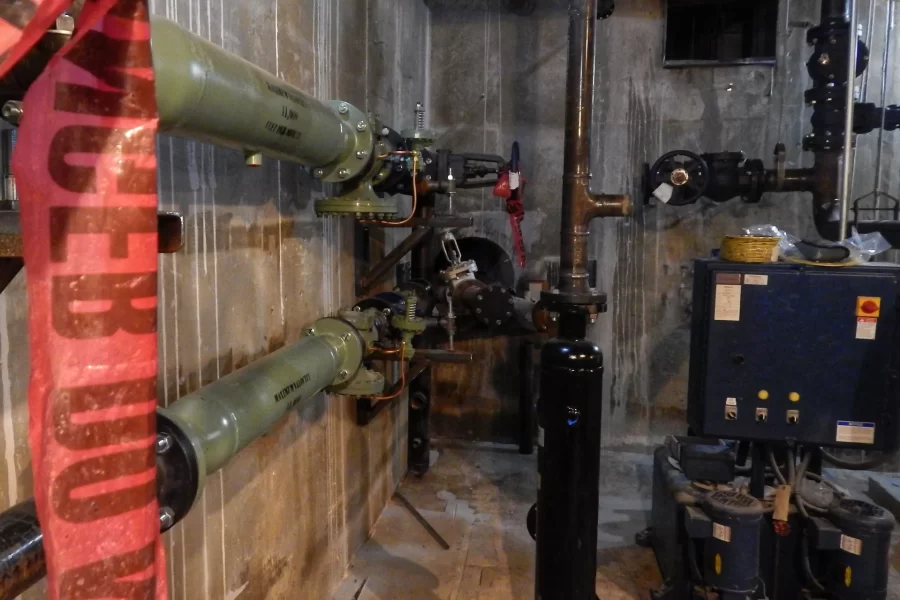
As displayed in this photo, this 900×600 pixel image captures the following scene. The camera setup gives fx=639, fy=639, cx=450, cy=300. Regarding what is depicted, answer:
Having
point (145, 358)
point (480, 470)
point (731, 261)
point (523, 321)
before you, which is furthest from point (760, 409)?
point (145, 358)

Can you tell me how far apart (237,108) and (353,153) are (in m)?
0.54

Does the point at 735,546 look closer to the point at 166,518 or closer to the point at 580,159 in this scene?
the point at 580,159

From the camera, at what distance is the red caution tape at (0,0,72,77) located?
0.35m

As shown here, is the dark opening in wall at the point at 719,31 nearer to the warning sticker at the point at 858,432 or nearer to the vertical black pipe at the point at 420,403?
the vertical black pipe at the point at 420,403

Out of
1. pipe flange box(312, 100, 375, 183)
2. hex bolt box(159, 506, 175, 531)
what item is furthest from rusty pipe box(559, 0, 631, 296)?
hex bolt box(159, 506, 175, 531)

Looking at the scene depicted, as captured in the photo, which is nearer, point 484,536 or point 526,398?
point 484,536

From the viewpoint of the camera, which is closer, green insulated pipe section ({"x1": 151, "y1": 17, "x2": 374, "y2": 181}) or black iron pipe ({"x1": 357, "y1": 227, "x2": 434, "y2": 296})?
green insulated pipe section ({"x1": 151, "y1": 17, "x2": 374, "y2": 181})

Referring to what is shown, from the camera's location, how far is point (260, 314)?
1.50 metres

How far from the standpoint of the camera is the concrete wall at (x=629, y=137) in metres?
2.94

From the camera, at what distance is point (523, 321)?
2551 millimetres

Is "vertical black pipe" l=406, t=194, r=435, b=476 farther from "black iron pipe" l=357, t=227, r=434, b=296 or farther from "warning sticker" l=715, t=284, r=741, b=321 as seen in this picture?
"warning sticker" l=715, t=284, r=741, b=321

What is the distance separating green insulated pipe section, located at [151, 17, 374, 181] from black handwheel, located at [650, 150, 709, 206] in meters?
1.65

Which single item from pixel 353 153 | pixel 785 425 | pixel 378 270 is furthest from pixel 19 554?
pixel 785 425

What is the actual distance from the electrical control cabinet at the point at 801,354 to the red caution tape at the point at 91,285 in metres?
1.82
